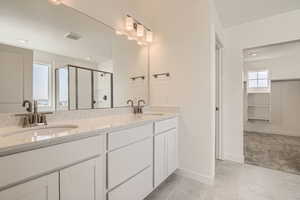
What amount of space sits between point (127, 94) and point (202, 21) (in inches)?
56.2

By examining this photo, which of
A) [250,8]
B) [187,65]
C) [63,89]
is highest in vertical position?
[250,8]

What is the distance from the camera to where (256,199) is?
1639 millimetres

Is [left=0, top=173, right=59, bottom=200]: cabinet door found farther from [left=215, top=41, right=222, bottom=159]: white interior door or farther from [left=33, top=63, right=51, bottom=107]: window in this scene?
[left=215, top=41, right=222, bottom=159]: white interior door

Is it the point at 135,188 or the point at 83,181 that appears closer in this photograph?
the point at 83,181

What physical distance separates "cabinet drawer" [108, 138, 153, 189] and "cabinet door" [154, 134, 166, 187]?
0.36 feet

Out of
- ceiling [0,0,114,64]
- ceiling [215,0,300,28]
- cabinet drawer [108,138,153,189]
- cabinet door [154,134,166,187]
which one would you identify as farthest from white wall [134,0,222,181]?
ceiling [0,0,114,64]

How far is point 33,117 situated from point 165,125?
130 cm

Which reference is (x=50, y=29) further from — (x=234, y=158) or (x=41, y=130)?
(x=234, y=158)

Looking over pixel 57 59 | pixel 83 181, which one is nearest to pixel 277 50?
pixel 57 59

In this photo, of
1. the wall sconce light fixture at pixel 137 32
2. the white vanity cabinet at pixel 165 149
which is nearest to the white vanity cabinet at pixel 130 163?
the white vanity cabinet at pixel 165 149

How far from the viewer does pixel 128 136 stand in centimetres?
131

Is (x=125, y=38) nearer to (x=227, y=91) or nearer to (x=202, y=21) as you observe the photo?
(x=202, y=21)

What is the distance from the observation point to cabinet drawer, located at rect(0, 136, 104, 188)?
0.67 meters

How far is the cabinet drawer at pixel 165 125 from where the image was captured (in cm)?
170
